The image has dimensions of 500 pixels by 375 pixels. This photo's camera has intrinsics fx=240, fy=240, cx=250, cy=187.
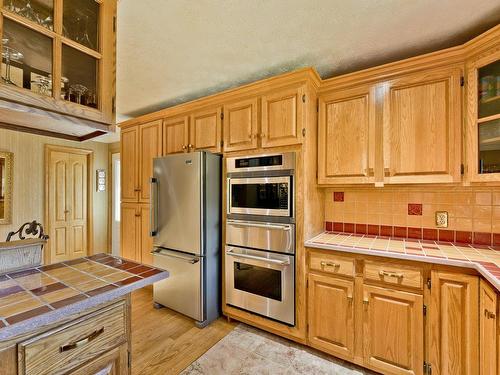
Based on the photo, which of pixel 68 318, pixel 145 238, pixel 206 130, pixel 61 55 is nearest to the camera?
pixel 68 318

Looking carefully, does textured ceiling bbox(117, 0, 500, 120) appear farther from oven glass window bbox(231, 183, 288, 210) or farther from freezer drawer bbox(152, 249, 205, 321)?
freezer drawer bbox(152, 249, 205, 321)

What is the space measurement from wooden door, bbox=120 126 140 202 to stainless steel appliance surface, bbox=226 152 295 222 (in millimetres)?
1384

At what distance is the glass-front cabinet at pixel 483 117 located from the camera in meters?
1.51

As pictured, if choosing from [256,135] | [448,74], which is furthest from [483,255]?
[256,135]

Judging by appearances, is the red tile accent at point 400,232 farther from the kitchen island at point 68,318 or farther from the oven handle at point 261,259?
the kitchen island at point 68,318

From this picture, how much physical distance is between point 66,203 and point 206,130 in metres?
3.16

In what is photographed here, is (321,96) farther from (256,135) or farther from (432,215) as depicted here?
(432,215)

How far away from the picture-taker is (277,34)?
161 cm

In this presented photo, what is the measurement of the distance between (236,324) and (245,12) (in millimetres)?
2471

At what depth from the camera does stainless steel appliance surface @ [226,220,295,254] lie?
75.9 inches

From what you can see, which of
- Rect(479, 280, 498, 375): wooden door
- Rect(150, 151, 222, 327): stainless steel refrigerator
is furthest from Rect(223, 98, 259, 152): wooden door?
Rect(479, 280, 498, 375): wooden door

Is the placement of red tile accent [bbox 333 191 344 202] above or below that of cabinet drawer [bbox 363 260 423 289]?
Answer: above

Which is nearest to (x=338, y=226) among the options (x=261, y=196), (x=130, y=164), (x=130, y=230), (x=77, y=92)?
(x=261, y=196)

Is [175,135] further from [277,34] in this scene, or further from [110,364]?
[110,364]
